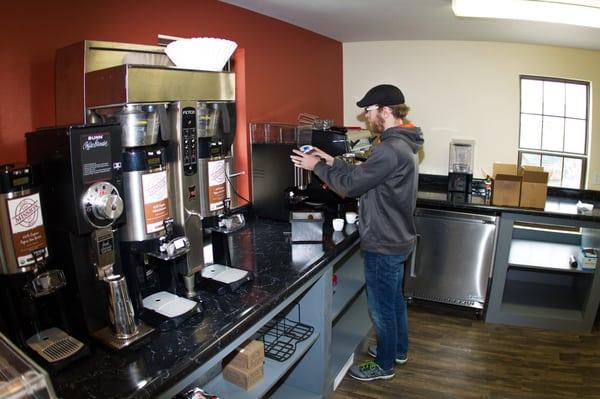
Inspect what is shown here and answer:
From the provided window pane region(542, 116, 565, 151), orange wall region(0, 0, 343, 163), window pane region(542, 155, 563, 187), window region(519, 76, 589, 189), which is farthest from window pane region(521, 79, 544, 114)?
orange wall region(0, 0, 343, 163)

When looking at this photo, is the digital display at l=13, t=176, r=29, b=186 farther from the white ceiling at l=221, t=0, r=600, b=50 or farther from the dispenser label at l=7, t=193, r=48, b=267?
the white ceiling at l=221, t=0, r=600, b=50

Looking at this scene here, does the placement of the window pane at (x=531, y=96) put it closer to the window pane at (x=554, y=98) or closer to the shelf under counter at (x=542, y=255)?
the window pane at (x=554, y=98)

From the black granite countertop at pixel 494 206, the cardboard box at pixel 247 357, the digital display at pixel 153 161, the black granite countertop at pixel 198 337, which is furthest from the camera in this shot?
the black granite countertop at pixel 494 206

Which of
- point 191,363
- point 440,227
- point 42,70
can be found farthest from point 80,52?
point 440,227

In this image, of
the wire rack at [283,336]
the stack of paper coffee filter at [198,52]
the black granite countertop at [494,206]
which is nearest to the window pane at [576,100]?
the black granite countertop at [494,206]

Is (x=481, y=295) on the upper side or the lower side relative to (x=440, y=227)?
lower

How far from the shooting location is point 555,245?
355 cm

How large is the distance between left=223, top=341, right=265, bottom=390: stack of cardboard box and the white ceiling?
5.91 ft

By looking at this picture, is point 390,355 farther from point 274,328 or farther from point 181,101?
point 181,101

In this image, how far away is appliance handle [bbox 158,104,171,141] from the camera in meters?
1.36

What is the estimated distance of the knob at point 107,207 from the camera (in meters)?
1.18

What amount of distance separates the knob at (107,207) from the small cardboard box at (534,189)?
9.15 feet

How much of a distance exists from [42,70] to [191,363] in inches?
44.7

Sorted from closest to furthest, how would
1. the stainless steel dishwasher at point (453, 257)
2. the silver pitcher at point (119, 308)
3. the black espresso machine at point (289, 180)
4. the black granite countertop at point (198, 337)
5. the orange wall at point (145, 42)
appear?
the black granite countertop at point (198, 337) → the silver pitcher at point (119, 308) → the orange wall at point (145, 42) → the black espresso machine at point (289, 180) → the stainless steel dishwasher at point (453, 257)
